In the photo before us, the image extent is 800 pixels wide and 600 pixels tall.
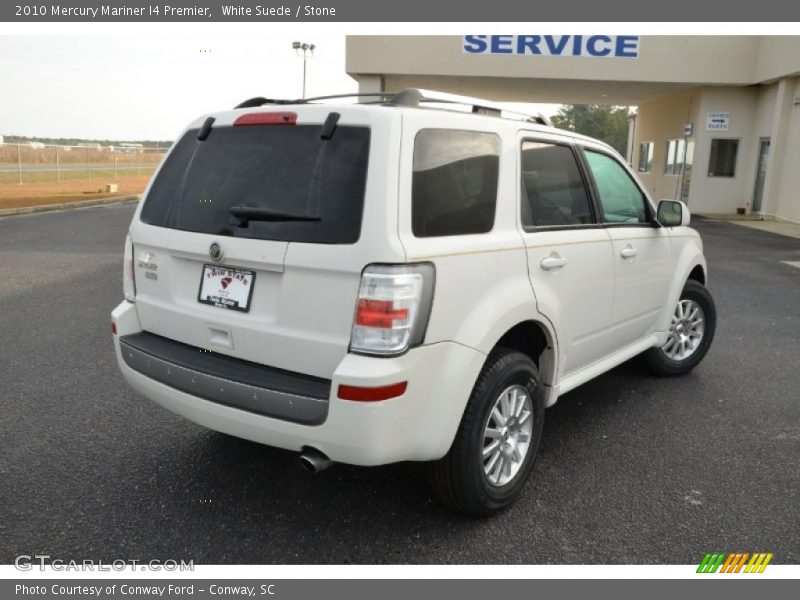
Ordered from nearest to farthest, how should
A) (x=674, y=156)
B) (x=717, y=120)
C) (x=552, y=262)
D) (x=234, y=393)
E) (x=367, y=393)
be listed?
(x=367, y=393) < (x=234, y=393) < (x=552, y=262) < (x=717, y=120) < (x=674, y=156)

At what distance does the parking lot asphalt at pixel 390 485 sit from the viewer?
2.92m

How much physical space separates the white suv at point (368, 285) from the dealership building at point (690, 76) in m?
18.9

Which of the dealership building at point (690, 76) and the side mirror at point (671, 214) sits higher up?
the dealership building at point (690, 76)

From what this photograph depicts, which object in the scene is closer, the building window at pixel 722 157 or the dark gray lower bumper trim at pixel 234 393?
the dark gray lower bumper trim at pixel 234 393

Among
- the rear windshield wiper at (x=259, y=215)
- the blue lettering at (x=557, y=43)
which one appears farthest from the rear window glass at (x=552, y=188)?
the blue lettering at (x=557, y=43)

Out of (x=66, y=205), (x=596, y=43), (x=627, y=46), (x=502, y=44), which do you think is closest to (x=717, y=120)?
(x=627, y=46)

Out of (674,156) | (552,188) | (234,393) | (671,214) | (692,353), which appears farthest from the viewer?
(674,156)

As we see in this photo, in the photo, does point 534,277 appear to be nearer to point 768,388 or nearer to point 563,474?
point 563,474

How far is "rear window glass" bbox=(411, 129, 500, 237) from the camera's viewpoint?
2744mm

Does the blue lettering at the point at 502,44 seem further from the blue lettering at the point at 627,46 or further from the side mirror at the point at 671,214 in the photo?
the side mirror at the point at 671,214

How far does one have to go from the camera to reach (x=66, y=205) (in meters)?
19.6

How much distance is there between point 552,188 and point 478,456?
1527 mm

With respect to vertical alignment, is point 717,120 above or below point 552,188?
above

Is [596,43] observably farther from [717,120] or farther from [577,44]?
[717,120]
